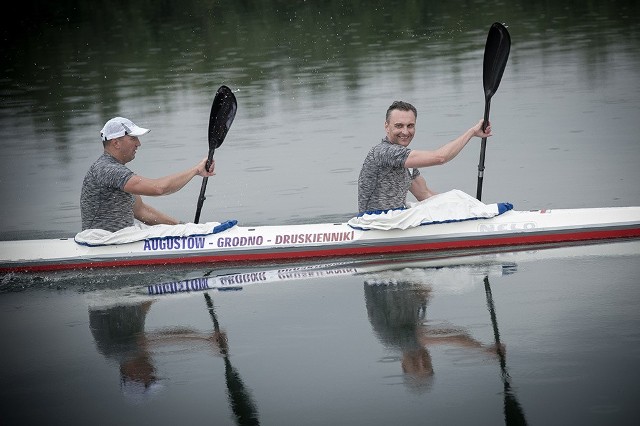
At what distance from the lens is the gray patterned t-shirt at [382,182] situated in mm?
12000

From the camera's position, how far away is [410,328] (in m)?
9.67

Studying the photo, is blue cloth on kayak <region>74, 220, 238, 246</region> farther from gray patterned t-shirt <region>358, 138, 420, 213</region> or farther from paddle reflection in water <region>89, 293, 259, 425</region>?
gray patterned t-shirt <region>358, 138, 420, 213</region>

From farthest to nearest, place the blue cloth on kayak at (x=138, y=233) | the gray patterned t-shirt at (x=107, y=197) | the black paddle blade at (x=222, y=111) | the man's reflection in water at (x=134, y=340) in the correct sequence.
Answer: the black paddle blade at (x=222, y=111)
the blue cloth on kayak at (x=138, y=233)
the gray patterned t-shirt at (x=107, y=197)
the man's reflection in water at (x=134, y=340)

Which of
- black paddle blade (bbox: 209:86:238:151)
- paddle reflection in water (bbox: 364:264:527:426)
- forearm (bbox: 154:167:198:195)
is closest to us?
paddle reflection in water (bbox: 364:264:527:426)

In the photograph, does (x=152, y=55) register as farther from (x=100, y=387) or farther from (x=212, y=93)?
(x=100, y=387)

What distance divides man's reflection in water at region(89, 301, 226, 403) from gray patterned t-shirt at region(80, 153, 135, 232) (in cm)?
145

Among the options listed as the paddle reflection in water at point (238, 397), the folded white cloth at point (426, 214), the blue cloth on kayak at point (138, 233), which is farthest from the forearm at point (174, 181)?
the paddle reflection in water at point (238, 397)

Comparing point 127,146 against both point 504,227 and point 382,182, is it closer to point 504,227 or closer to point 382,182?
point 382,182

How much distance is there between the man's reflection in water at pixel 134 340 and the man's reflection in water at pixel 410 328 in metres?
1.35

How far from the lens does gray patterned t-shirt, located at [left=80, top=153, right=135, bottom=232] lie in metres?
11.9

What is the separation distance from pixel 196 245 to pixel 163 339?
7.91 ft

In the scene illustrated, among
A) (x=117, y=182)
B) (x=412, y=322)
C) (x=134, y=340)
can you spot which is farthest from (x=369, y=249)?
(x=134, y=340)

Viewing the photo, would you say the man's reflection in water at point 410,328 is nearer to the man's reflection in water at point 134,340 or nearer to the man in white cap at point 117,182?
the man's reflection in water at point 134,340

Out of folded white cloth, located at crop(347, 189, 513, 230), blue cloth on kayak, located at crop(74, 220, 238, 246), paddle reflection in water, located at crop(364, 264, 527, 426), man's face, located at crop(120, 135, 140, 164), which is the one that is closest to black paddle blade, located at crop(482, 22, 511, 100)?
folded white cloth, located at crop(347, 189, 513, 230)
